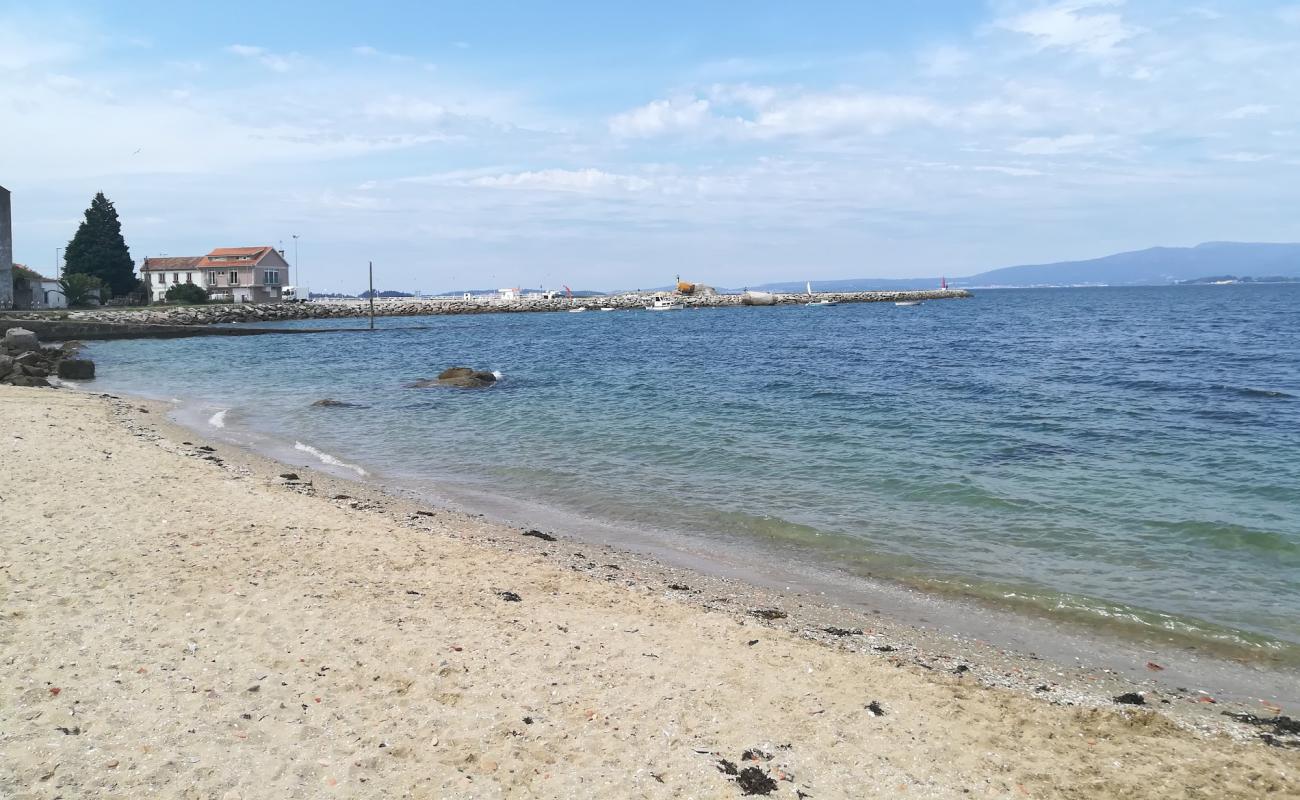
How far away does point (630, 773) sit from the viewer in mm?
5176

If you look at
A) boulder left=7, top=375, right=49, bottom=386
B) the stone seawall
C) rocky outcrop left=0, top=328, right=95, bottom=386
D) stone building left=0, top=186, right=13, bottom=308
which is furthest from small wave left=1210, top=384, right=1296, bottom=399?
stone building left=0, top=186, right=13, bottom=308

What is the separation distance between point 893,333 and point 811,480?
47933 mm

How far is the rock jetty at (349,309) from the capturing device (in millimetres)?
61312

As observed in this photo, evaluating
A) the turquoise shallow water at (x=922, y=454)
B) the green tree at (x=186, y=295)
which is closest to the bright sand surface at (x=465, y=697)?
the turquoise shallow water at (x=922, y=454)

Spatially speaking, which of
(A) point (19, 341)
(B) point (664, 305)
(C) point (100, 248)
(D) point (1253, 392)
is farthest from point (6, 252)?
(B) point (664, 305)

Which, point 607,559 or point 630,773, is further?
point 607,559

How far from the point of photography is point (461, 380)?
2909cm

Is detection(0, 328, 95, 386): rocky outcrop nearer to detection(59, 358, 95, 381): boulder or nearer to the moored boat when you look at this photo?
detection(59, 358, 95, 381): boulder

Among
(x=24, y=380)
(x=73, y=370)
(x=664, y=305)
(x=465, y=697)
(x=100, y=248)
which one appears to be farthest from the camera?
(x=664, y=305)

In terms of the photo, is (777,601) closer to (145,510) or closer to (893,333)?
(145,510)

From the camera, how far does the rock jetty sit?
61.3 m

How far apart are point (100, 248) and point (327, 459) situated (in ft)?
245

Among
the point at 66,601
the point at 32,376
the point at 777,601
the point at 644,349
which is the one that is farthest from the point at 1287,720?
the point at 644,349

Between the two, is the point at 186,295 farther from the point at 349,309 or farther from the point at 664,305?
the point at 664,305
